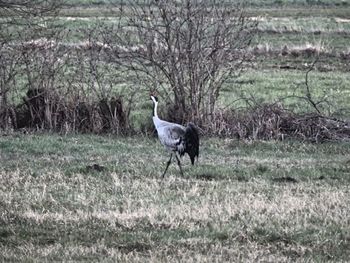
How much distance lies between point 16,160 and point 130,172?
2418 millimetres

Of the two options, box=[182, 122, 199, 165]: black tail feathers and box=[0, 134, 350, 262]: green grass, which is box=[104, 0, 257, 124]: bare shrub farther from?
box=[182, 122, 199, 165]: black tail feathers

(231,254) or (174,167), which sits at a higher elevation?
(231,254)

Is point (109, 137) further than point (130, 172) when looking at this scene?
Yes

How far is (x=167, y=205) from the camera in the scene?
33.5ft

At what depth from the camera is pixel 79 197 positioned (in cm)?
1062

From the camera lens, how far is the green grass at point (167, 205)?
8.28m

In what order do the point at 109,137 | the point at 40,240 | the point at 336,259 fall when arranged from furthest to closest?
1. the point at 109,137
2. the point at 40,240
3. the point at 336,259

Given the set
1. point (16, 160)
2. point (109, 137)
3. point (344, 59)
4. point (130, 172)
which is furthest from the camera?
point (344, 59)

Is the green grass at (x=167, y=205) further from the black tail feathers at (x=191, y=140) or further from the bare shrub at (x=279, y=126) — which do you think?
the bare shrub at (x=279, y=126)

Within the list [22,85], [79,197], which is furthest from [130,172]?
[22,85]

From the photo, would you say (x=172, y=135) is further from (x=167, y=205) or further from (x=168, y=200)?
(x=167, y=205)

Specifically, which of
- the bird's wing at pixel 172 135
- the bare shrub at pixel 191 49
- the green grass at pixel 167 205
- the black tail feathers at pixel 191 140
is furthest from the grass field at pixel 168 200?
the bare shrub at pixel 191 49

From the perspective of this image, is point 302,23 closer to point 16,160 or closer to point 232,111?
point 232,111

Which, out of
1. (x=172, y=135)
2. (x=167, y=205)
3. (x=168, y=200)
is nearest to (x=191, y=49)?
(x=172, y=135)
